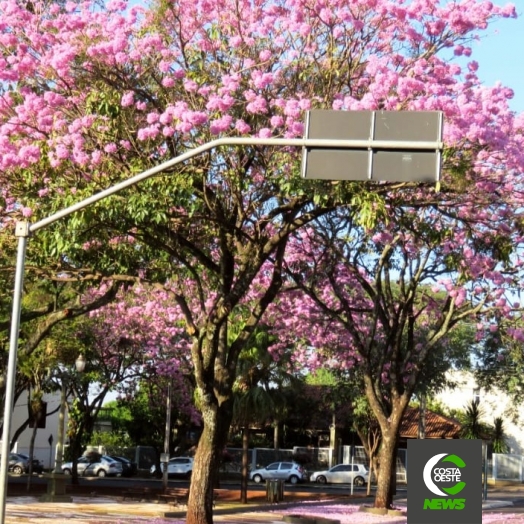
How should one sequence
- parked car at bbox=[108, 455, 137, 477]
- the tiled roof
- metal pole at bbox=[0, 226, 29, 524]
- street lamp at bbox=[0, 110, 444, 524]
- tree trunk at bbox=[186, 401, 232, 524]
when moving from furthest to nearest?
1. the tiled roof
2. parked car at bbox=[108, 455, 137, 477]
3. tree trunk at bbox=[186, 401, 232, 524]
4. metal pole at bbox=[0, 226, 29, 524]
5. street lamp at bbox=[0, 110, 444, 524]

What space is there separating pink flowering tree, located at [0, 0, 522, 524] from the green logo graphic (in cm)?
427

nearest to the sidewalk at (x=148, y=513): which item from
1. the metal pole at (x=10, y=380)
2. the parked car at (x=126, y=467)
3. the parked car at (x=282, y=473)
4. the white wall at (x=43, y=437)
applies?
the metal pole at (x=10, y=380)

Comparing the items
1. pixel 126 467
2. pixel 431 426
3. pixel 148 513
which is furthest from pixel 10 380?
pixel 431 426

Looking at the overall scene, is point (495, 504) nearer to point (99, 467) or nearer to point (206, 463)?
point (206, 463)

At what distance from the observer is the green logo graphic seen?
1584cm

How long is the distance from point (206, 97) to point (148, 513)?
1368 centimetres

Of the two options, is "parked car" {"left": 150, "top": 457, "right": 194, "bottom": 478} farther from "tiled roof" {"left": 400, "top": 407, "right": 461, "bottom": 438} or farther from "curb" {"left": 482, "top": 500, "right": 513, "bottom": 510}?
"curb" {"left": 482, "top": 500, "right": 513, "bottom": 510}

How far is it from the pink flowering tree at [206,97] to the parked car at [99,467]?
38621 mm

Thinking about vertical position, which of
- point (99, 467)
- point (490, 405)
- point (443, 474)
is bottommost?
point (99, 467)

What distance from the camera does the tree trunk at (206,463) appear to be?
19.8 meters

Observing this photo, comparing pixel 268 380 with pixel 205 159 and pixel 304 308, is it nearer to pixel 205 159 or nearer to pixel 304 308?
pixel 304 308

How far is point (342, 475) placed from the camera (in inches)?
2157

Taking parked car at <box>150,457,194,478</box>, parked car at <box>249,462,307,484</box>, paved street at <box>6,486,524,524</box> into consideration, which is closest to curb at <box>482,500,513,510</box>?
paved street at <box>6,486,524,524</box>

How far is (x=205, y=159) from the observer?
710 inches
